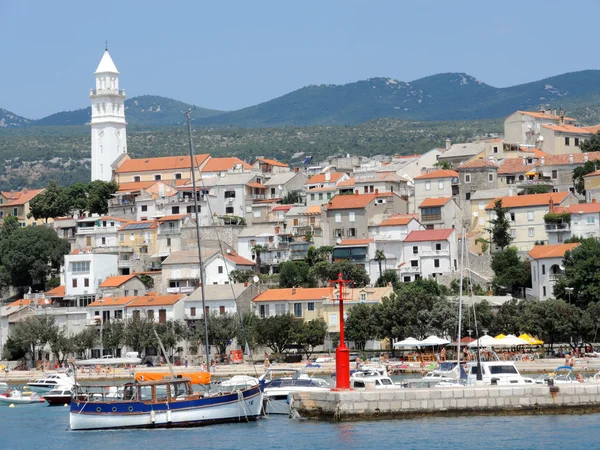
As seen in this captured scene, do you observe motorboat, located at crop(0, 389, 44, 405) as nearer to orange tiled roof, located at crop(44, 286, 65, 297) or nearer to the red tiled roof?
orange tiled roof, located at crop(44, 286, 65, 297)

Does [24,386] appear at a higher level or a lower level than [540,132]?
lower

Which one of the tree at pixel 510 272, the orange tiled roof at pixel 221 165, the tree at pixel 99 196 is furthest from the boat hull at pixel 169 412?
the orange tiled roof at pixel 221 165

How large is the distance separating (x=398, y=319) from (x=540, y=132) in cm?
A: 4431

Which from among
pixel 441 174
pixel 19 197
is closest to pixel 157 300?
pixel 441 174

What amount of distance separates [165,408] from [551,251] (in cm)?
4669

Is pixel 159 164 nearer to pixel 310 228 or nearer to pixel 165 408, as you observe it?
pixel 310 228

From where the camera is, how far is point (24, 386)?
80.2 meters

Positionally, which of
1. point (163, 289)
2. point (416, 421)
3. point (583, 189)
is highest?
point (583, 189)

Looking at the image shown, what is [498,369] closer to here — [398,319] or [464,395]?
[464,395]

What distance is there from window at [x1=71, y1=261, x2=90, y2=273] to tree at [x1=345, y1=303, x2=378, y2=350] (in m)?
26.4

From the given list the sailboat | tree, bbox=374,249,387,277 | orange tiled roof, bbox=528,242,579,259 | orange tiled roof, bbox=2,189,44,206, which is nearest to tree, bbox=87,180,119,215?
orange tiled roof, bbox=2,189,44,206

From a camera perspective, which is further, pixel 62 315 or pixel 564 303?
pixel 62 315

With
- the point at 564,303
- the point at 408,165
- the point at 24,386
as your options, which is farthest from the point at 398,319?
the point at 408,165

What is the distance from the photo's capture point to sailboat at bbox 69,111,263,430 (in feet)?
164
